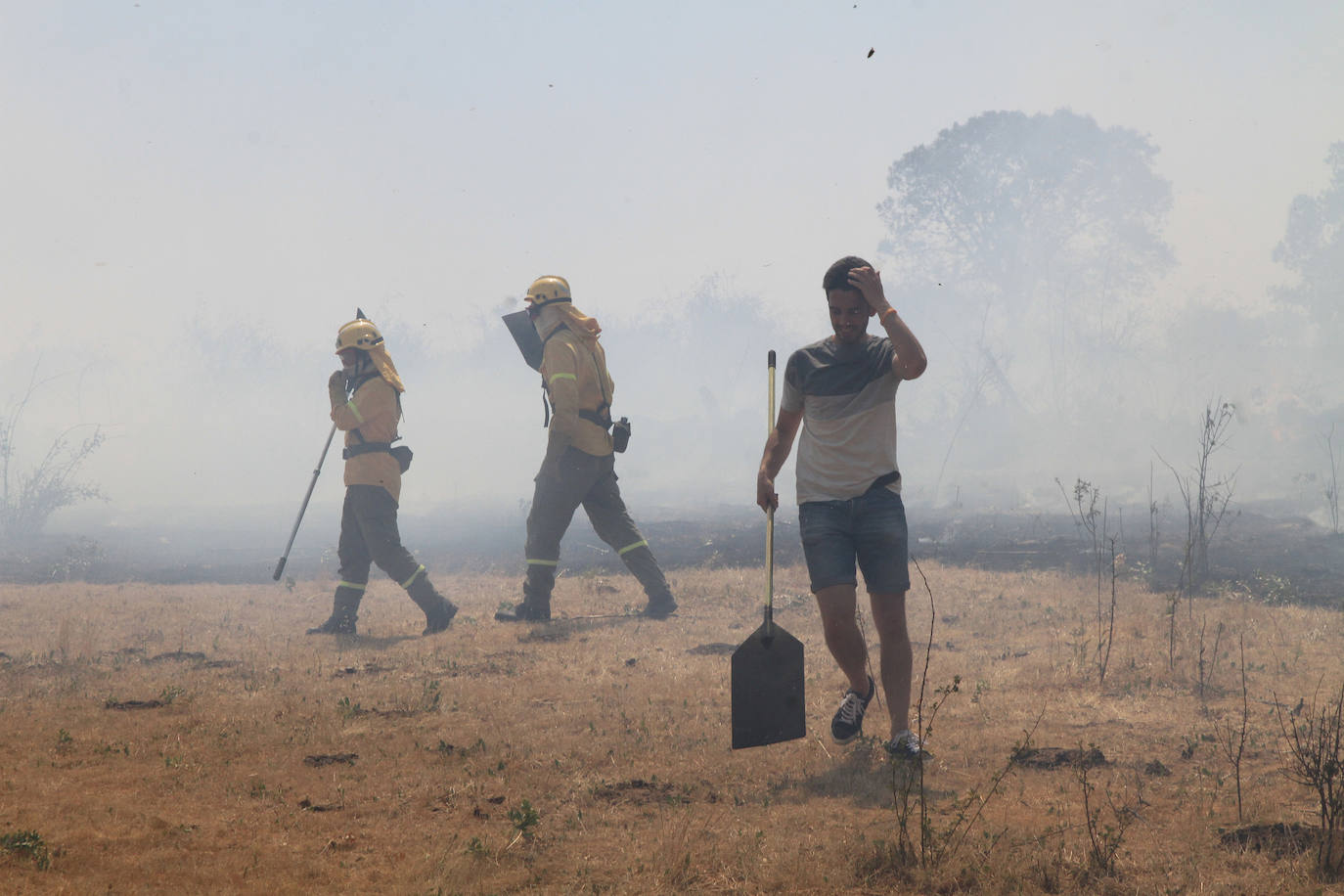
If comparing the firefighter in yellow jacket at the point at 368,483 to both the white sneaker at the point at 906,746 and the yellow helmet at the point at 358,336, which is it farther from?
the white sneaker at the point at 906,746

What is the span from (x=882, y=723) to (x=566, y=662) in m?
2.47

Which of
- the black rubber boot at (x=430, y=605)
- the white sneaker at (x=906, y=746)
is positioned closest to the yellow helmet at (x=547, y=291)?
the black rubber boot at (x=430, y=605)

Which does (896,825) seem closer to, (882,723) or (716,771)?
(716,771)

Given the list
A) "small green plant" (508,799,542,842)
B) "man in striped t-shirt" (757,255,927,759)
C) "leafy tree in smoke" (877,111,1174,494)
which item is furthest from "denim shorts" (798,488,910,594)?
"leafy tree in smoke" (877,111,1174,494)

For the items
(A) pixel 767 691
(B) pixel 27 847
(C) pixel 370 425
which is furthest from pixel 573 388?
(B) pixel 27 847

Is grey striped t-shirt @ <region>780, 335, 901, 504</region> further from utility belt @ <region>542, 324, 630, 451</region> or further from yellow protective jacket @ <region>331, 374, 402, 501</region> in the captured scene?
yellow protective jacket @ <region>331, 374, 402, 501</region>

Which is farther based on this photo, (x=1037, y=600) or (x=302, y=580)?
(x=302, y=580)

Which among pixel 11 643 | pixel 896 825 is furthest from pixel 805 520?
pixel 11 643

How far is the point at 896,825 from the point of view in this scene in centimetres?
338

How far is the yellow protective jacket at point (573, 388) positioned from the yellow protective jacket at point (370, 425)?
4.51ft

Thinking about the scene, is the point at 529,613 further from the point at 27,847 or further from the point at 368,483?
the point at 27,847

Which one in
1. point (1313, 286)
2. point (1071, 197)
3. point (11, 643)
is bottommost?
point (11, 643)

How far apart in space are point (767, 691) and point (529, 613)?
441 centimetres

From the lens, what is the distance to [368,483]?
8.34 metres
